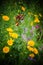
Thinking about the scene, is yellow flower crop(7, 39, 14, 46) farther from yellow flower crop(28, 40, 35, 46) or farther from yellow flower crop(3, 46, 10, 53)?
yellow flower crop(28, 40, 35, 46)

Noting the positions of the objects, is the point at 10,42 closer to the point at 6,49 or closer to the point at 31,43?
the point at 6,49

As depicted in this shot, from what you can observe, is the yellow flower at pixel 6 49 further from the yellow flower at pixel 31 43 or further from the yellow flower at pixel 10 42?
the yellow flower at pixel 31 43

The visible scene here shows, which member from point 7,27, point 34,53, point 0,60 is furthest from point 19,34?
point 0,60

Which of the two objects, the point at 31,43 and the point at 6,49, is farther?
the point at 31,43

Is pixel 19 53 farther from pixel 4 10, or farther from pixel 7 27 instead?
pixel 4 10

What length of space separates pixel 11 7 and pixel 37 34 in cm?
70

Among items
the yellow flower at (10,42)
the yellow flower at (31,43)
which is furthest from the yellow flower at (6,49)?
the yellow flower at (31,43)

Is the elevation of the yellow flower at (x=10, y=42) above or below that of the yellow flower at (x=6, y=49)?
above

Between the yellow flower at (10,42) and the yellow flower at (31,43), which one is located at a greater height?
the yellow flower at (10,42)

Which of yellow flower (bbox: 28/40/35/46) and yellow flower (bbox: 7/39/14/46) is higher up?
yellow flower (bbox: 7/39/14/46)

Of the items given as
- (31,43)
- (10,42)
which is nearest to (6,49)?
(10,42)

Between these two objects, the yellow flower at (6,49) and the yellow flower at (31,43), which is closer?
the yellow flower at (6,49)

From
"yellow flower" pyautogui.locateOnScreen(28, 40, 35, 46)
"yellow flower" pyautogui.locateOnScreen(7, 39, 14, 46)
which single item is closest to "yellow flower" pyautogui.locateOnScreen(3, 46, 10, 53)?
"yellow flower" pyautogui.locateOnScreen(7, 39, 14, 46)

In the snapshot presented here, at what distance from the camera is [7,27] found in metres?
2.96
